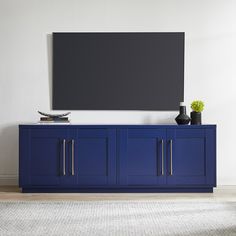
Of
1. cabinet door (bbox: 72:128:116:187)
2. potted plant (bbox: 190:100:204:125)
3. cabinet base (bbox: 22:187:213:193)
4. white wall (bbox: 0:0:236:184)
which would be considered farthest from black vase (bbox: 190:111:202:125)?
cabinet door (bbox: 72:128:116:187)

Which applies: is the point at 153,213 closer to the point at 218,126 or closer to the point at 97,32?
the point at 218,126

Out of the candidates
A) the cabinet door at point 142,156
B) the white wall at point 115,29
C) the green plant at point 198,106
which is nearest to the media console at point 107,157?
the cabinet door at point 142,156

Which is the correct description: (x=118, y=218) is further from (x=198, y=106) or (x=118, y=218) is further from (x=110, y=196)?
(x=198, y=106)

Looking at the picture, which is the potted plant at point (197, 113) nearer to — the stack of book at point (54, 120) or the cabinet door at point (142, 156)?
the cabinet door at point (142, 156)

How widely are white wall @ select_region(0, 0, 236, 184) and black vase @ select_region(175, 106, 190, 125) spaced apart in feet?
1.05

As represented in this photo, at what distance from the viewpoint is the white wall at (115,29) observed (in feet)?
18.6

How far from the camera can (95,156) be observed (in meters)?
5.16

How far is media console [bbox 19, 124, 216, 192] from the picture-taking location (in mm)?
5160

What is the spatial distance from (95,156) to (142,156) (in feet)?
1.75

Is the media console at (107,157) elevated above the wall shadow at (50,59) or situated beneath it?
situated beneath

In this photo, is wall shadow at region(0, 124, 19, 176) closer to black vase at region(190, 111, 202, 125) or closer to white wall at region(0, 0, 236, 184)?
white wall at region(0, 0, 236, 184)

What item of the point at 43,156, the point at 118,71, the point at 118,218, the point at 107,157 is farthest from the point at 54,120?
the point at 118,218

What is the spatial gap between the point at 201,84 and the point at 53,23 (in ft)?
6.57

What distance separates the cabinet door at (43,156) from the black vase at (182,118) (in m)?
1.32
